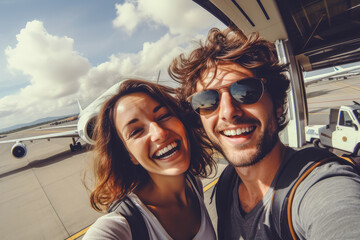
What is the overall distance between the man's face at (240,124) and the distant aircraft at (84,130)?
4.39 ft

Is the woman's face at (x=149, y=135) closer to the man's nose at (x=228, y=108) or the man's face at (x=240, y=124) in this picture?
the man's face at (x=240, y=124)

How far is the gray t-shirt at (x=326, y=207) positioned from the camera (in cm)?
94

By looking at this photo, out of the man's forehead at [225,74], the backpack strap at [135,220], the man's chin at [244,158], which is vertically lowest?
the backpack strap at [135,220]

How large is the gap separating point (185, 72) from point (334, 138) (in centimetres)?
627

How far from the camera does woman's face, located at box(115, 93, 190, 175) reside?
1791 millimetres

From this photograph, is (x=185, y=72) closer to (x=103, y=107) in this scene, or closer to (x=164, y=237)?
(x=103, y=107)

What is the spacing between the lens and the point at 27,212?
5.70 meters

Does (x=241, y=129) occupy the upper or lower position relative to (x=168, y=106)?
lower

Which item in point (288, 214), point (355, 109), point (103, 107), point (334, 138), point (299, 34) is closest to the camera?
point (288, 214)

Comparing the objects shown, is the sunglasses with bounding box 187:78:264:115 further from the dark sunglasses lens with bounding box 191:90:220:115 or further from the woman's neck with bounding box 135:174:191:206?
the woman's neck with bounding box 135:174:191:206

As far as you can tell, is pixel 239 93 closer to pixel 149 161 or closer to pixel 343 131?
pixel 149 161

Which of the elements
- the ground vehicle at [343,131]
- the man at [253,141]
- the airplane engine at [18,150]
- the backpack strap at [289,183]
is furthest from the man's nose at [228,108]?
the airplane engine at [18,150]

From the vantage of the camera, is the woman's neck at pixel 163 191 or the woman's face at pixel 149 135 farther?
the woman's neck at pixel 163 191

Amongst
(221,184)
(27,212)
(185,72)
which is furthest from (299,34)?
(27,212)
